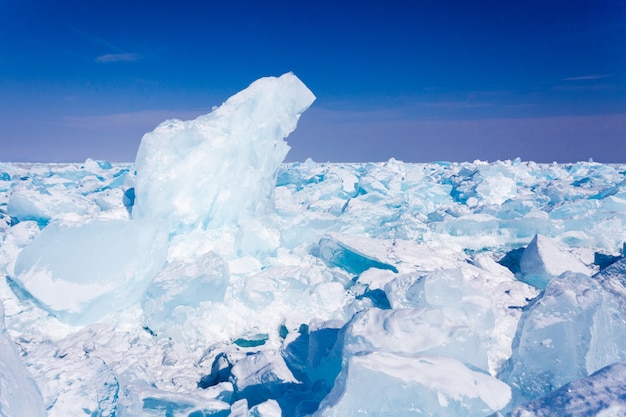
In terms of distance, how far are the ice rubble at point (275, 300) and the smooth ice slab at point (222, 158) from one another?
19 millimetres

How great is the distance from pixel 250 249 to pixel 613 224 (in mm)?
4283

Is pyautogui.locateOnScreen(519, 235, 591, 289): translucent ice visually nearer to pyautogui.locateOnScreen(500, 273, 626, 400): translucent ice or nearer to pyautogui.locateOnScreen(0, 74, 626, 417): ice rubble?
pyautogui.locateOnScreen(0, 74, 626, 417): ice rubble

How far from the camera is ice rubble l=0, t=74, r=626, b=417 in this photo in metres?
1.67

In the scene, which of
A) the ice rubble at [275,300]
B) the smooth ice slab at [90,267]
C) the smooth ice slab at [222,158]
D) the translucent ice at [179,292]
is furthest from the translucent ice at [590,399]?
the smooth ice slab at [222,158]

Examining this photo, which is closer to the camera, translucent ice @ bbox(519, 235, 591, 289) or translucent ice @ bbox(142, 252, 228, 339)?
translucent ice @ bbox(142, 252, 228, 339)

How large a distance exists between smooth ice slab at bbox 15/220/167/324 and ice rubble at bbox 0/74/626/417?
0.04 feet

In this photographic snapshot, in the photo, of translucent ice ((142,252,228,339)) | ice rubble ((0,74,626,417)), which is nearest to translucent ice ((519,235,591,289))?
ice rubble ((0,74,626,417))

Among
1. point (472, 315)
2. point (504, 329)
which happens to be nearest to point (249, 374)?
point (472, 315)

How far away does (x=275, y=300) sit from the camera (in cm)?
338

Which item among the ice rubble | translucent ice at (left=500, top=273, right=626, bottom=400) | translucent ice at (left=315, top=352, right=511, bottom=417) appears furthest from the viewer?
translucent ice at (left=500, top=273, right=626, bottom=400)

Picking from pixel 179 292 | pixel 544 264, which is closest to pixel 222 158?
pixel 179 292

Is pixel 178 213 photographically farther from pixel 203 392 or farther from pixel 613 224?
pixel 613 224

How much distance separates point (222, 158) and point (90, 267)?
66.7 inches

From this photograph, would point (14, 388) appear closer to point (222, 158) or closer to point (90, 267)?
point (90, 267)
